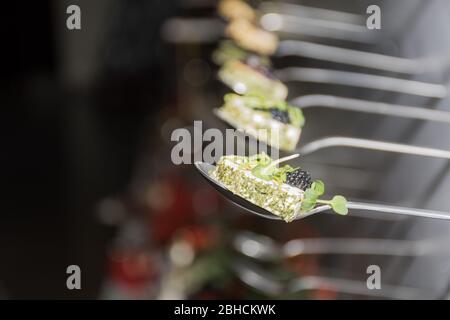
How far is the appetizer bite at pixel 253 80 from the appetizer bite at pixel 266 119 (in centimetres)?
3

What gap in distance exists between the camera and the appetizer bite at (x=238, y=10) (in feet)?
3.24

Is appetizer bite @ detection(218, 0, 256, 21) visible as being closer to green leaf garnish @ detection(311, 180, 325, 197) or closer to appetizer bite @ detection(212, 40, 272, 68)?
appetizer bite @ detection(212, 40, 272, 68)

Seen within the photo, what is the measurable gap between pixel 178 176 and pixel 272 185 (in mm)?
930

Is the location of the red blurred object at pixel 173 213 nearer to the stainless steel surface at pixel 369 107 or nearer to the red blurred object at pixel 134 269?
the red blurred object at pixel 134 269

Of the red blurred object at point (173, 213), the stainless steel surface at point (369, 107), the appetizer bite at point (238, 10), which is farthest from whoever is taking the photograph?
the red blurred object at point (173, 213)

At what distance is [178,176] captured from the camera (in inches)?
59.3

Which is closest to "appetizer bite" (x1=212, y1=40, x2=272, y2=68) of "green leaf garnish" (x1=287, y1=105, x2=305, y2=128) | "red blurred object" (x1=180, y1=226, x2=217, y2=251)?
"green leaf garnish" (x1=287, y1=105, x2=305, y2=128)

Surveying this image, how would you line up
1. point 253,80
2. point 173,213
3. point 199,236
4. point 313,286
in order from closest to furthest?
point 253,80 < point 313,286 < point 199,236 < point 173,213

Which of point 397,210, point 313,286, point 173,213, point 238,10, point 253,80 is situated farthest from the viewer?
point 173,213

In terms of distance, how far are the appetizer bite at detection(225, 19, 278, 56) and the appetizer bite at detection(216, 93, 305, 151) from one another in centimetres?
24

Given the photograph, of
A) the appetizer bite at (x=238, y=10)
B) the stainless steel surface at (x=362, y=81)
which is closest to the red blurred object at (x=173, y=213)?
the appetizer bite at (x=238, y=10)

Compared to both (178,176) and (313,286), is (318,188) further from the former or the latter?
(178,176)

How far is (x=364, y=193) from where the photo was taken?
0.88 metres

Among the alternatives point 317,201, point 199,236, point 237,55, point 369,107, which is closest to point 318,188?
point 317,201
